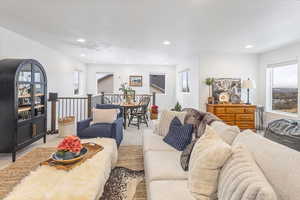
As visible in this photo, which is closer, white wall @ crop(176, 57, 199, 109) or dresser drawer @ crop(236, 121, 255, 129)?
dresser drawer @ crop(236, 121, 255, 129)

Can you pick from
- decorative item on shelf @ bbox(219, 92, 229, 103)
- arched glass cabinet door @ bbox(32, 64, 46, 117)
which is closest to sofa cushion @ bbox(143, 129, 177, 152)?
arched glass cabinet door @ bbox(32, 64, 46, 117)

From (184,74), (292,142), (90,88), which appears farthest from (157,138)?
(90,88)

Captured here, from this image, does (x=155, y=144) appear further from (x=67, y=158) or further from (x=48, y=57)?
(x=48, y=57)

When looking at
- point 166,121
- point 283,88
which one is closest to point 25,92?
point 166,121

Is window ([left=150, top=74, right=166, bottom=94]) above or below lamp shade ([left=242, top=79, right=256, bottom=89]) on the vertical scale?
above

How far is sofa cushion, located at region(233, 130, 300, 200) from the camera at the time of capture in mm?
837

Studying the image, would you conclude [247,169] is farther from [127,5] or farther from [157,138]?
[127,5]

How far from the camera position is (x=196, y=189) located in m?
1.25

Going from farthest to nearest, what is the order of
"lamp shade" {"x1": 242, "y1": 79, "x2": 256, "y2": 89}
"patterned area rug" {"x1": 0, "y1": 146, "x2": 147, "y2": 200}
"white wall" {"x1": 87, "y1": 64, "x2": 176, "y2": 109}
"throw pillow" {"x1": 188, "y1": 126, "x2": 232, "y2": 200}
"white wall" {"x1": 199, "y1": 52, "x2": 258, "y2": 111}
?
"white wall" {"x1": 87, "y1": 64, "x2": 176, "y2": 109} < "white wall" {"x1": 199, "y1": 52, "x2": 258, "y2": 111} < "lamp shade" {"x1": 242, "y1": 79, "x2": 256, "y2": 89} < "patterned area rug" {"x1": 0, "y1": 146, "x2": 147, "y2": 200} < "throw pillow" {"x1": 188, "y1": 126, "x2": 232, "y2": 200}

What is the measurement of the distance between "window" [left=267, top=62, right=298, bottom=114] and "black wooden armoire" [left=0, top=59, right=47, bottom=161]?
20.1 feet

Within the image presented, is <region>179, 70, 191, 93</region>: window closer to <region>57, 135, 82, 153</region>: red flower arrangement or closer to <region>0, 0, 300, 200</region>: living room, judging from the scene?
<region>0, 0, 300, 200</region>: living room

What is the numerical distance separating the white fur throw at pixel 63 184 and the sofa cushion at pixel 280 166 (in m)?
1.21

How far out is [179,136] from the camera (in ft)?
7.75

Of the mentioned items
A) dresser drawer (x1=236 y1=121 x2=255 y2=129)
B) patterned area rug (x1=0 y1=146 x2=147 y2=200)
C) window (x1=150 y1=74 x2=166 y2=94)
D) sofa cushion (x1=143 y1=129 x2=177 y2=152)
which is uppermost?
window (x1=150 y1=74 x2=166 y2=94)
